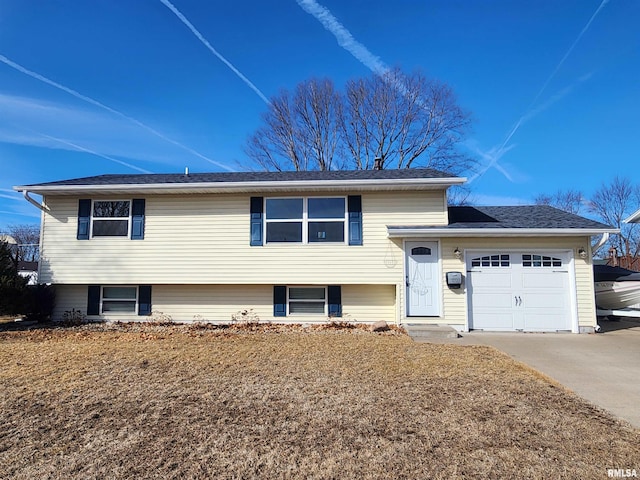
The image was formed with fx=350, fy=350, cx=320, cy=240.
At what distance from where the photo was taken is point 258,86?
23.6 meters

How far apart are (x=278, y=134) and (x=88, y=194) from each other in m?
15.5

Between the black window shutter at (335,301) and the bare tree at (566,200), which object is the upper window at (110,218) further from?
the bare tree at (566,200)

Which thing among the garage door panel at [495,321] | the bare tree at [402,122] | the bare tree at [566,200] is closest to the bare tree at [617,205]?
the bare tree at [566,200]

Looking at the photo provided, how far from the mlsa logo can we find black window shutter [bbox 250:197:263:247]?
8.48 meters

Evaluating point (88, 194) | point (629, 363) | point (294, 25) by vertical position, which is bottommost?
point (629, 363)

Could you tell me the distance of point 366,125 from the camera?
2269 cm

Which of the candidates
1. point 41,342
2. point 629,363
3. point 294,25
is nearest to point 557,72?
point 294,25

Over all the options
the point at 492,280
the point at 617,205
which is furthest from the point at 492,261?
the point at 617,205

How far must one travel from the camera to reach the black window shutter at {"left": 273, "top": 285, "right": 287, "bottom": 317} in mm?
10195

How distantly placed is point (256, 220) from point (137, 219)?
3559mm

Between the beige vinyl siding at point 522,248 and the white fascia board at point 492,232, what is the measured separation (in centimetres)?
25

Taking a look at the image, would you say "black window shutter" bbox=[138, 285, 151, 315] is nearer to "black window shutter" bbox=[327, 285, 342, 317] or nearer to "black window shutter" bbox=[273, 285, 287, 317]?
"black window shutter" bbox=[273, 285, 287, 317]

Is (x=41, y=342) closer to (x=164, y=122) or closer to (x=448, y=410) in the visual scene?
(x=448, y=410)

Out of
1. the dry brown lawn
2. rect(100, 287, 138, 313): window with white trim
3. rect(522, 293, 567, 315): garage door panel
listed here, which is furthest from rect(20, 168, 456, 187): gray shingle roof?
the dry brown lawn
